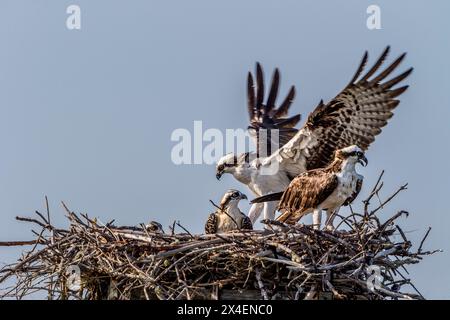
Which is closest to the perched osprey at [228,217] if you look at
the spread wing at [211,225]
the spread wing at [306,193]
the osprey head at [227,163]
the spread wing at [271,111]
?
the spread wing at [211,225]

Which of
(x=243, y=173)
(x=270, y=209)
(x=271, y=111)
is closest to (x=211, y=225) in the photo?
(x=270, y=209)

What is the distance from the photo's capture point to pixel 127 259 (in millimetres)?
9578

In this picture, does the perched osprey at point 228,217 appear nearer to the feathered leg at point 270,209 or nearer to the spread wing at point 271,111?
the feathered leg at point 270,209

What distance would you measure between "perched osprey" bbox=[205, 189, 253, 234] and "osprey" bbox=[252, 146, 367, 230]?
40 centimetres

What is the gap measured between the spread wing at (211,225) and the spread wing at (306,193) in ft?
2.13

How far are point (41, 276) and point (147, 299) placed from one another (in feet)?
4.14

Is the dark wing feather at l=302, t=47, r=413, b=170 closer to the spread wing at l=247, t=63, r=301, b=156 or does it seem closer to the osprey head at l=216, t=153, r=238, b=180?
the osprey head at l=216, t=153, r=238, b=180

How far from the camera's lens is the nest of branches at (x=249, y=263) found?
Result: 9242 mm

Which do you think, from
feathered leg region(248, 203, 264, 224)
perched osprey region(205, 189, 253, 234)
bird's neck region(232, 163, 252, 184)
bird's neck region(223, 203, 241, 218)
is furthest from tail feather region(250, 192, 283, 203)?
bird's neck region(232, 163, 252, 184)

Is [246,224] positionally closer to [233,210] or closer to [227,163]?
[233,210]

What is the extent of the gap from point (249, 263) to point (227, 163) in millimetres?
3928
